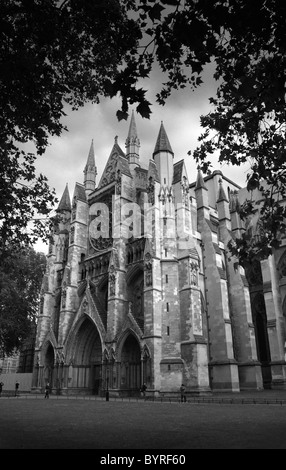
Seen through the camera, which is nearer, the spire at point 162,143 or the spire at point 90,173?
the spire at point 162,143

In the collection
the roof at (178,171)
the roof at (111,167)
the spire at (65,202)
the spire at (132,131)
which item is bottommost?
the roof at (178,171)

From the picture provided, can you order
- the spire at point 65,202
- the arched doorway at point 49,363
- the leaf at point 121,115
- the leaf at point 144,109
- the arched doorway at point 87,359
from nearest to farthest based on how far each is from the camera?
the leaf at point 144,109 → the leaf at point 121,115 → the arched doorway at point 87,359 → the arched doorway at point 49,363 → the spire at point 65,202

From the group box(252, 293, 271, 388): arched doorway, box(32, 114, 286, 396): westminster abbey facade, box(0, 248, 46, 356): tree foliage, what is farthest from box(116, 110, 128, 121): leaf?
box(252, 293, 271, 388): arched doorway

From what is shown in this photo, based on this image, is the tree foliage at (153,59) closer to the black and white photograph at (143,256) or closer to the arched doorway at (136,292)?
the black and white photograph at (143,256)

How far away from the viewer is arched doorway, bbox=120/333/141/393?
89.7ft

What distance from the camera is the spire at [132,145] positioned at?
128 ft

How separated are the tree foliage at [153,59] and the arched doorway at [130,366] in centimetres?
1650

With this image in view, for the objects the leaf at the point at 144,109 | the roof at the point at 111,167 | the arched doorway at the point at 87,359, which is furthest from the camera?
the roof at the point at 111,167

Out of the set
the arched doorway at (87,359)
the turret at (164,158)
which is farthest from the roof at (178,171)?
the arched doorway at (87,359)

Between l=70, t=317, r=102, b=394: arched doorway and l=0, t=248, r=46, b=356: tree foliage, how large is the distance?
24.2ft

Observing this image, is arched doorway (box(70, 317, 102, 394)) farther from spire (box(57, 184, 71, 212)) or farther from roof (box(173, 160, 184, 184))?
spire (box(57, 184, 71, 212))

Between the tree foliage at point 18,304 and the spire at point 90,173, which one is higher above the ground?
the spire at point 90,173

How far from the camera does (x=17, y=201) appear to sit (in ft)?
47.8
